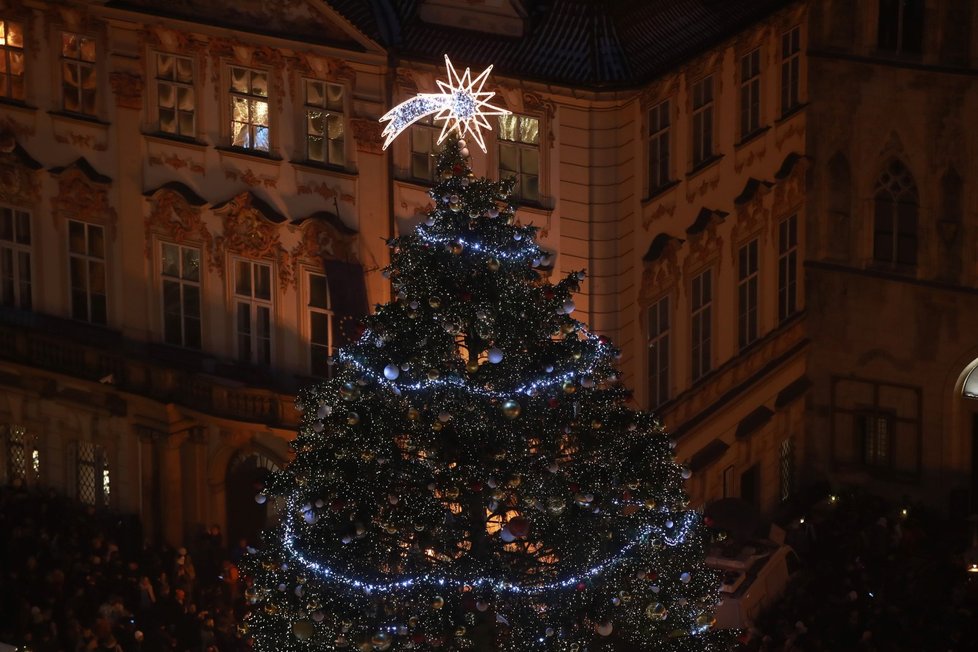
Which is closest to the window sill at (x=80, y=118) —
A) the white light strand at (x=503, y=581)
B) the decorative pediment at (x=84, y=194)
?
the decorative pediment at (x=84, y=194)

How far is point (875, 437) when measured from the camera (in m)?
59.5

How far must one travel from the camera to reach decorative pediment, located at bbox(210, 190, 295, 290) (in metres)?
54.7

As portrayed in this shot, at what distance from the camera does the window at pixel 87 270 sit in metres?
57.1

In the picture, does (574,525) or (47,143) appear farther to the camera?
(47,143)

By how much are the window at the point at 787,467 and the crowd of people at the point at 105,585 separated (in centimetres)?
1128

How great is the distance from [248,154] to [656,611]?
17.0 metres

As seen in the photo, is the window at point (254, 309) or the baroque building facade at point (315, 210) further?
the window at point (254, 309)

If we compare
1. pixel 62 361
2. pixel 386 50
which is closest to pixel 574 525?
pixel 386 50

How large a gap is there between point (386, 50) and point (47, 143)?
28.0ft

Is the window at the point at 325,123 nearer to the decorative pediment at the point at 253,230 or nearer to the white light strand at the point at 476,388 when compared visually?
the decorative pediment at the point at 253,230

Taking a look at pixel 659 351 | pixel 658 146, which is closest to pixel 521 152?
pixel 658 146

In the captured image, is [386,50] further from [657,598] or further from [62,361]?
[657,598]

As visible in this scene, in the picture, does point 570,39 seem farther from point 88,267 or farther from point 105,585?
point 105,585

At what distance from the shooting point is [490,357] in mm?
40531
